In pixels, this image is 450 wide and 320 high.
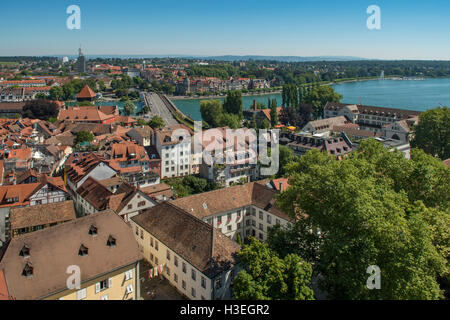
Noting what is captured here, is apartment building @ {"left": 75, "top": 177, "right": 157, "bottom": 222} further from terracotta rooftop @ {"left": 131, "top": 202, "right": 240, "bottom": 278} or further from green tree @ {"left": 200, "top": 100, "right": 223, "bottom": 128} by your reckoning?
green tree @ {"left": 200, "top": 100, "right": 223, "bottom": 128}

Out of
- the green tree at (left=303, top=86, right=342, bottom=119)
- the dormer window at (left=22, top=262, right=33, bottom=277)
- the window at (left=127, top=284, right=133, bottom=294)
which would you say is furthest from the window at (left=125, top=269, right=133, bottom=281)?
the green tree at (left=303, top=86, right=342, bottom=119)

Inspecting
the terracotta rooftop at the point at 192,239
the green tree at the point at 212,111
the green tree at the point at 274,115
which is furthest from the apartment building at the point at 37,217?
the green tree at the point at 274,115

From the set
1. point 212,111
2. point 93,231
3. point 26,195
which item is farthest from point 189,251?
point 212,111

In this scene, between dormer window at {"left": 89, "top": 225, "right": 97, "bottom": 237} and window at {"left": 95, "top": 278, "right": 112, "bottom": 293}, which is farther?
dormer window at {"left": 89, "top": 225, "right": 97, "bottom": 237}

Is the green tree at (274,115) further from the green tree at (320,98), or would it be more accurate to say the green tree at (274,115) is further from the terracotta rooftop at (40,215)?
the terracotta rooftop at (40,215)

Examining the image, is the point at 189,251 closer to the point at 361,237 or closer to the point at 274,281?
the point at 274,281

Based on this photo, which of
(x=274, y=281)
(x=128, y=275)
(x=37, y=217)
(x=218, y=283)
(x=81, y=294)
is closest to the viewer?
(x=274, y=281)
